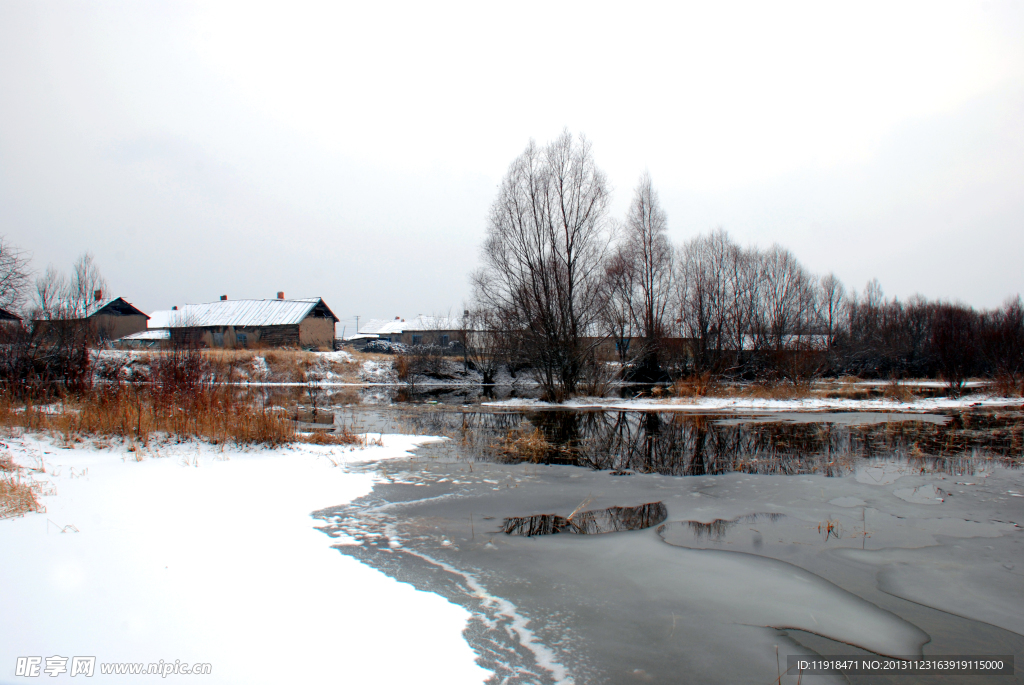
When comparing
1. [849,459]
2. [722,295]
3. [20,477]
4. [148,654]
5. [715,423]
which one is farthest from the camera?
[722,295]

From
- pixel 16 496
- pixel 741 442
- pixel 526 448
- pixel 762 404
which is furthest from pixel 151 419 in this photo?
pixel 762 404

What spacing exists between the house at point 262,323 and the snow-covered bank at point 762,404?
1382 inches

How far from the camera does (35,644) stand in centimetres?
289

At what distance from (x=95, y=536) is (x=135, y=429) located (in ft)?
17.7

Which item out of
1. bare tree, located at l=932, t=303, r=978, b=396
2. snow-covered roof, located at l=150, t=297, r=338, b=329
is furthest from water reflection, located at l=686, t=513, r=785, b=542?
snow-covered roof, located at l=150, t=297, r=338, b=329

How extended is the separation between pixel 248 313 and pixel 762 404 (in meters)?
50.6

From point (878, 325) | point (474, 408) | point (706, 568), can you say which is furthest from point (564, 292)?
point (878, 325)

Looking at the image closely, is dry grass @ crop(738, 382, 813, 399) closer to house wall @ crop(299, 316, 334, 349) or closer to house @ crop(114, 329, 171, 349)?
house wall @ crop(299, 316, 334, 349)

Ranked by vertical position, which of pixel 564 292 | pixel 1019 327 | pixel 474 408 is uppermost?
pixel 564 292

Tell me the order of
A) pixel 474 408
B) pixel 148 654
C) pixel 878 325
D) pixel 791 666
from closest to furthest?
pixel 148 654 < pixel 791 666 < pixel 474 408 < pixel 878 325

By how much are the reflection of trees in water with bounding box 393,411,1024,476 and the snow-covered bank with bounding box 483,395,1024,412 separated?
3143mm

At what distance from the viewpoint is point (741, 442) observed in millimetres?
12164

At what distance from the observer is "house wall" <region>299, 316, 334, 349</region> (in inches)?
2068

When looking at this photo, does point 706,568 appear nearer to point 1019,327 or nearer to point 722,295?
point 1019,327
